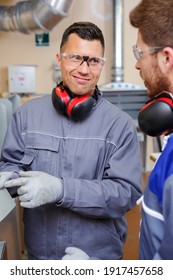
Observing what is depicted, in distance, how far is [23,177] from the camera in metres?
1.04

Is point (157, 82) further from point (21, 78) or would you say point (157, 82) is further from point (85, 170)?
point (21, 78)

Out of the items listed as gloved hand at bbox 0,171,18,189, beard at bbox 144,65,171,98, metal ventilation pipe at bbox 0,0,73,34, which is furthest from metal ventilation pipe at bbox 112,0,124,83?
beard at bbox 144,65,171,98

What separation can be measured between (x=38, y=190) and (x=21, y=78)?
274 cm

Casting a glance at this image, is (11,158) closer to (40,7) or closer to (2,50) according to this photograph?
(40,7)

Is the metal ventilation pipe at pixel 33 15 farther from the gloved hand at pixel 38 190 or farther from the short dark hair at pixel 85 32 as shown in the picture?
the gloved hand at pixel 38 190

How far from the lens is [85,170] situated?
1.12m

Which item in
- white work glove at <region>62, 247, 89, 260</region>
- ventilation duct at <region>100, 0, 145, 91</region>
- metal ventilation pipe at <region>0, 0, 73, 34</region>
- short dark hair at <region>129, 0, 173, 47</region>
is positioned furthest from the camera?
ventilation duct at <region>100, 0, 145, 91</region>

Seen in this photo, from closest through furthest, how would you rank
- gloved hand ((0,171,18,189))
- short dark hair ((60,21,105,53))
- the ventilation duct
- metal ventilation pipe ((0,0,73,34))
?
gloved hand ((0,171,18,189)), short dark hair ((60,21,105,53)), metal ventilation pipe ((0,0,73,34)), the ventilation duct

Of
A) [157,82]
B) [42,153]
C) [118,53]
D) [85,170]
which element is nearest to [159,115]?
[157,82]

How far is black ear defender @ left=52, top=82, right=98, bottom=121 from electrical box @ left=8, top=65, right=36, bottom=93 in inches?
95.4

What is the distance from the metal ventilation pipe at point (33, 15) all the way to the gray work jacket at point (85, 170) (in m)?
2.13

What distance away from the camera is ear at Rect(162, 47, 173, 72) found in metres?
0.73

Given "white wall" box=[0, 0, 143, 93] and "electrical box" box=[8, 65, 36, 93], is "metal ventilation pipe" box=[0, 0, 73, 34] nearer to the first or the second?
"white wall" box=[0, 0, 143, 93]

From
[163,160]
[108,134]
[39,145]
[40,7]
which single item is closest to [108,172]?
[108,134]
